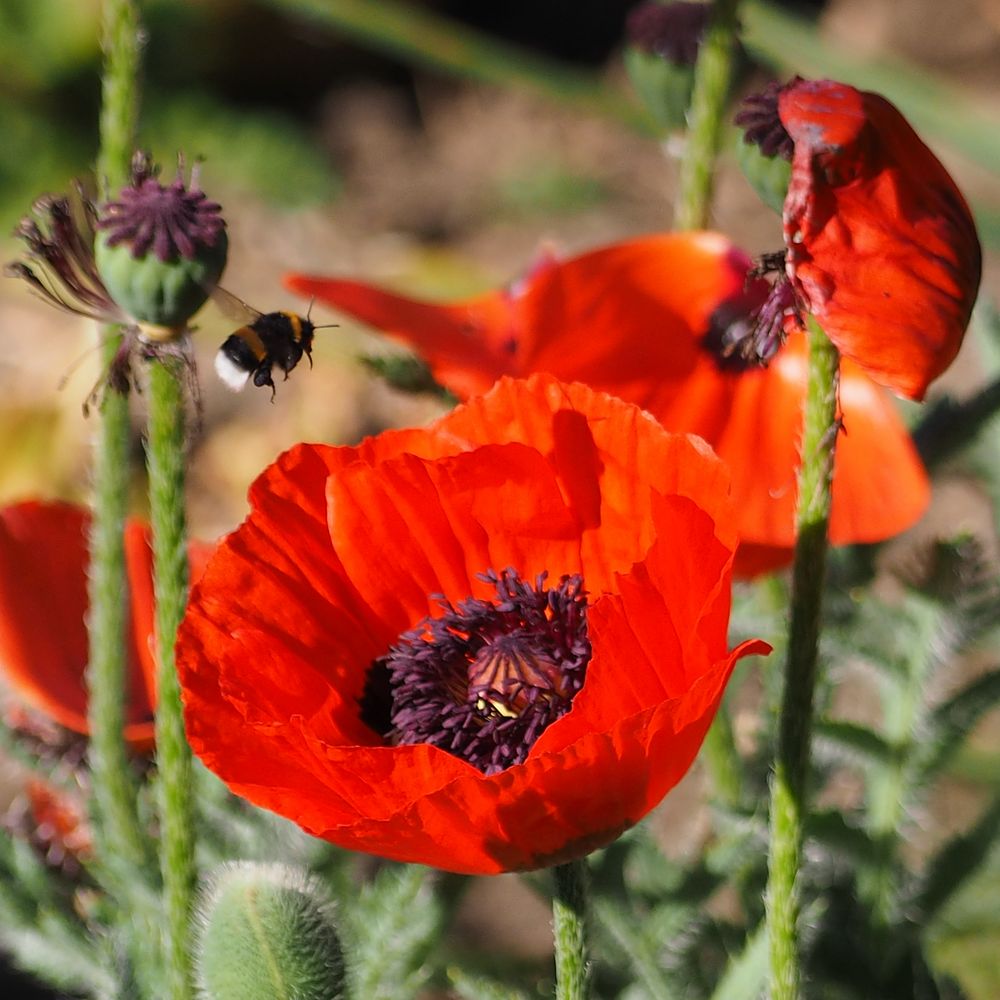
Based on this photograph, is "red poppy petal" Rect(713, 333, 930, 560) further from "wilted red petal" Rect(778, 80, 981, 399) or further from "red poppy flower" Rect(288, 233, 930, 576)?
"wilted red petal" Rect(778, 80, 981, 399)

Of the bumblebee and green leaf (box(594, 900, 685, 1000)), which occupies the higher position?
the bumblebee

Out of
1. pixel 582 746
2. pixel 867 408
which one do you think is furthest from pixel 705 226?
pixel 582 746

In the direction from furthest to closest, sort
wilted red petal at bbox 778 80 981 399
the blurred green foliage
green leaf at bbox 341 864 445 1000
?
1. the blurred green foliage
2. green leaf at bbox 341 864 445 1000
3. wilted red petal at bbox 778 80 981 399

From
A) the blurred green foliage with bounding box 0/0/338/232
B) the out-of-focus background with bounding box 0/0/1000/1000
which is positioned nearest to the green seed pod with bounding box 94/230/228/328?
the out-of-focus background with bounding box 0/0/1000/1000

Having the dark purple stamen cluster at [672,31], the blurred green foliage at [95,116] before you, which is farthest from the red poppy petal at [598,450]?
the blurred green foliage at [95,116]

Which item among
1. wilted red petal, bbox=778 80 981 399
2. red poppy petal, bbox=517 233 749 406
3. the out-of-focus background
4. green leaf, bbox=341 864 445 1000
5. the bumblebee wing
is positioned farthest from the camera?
the out-of-focus background

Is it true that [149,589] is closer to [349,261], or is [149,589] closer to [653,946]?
[653,946]

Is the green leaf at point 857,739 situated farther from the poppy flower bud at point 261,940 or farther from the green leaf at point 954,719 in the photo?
the poppy flower bud at point 261,940
